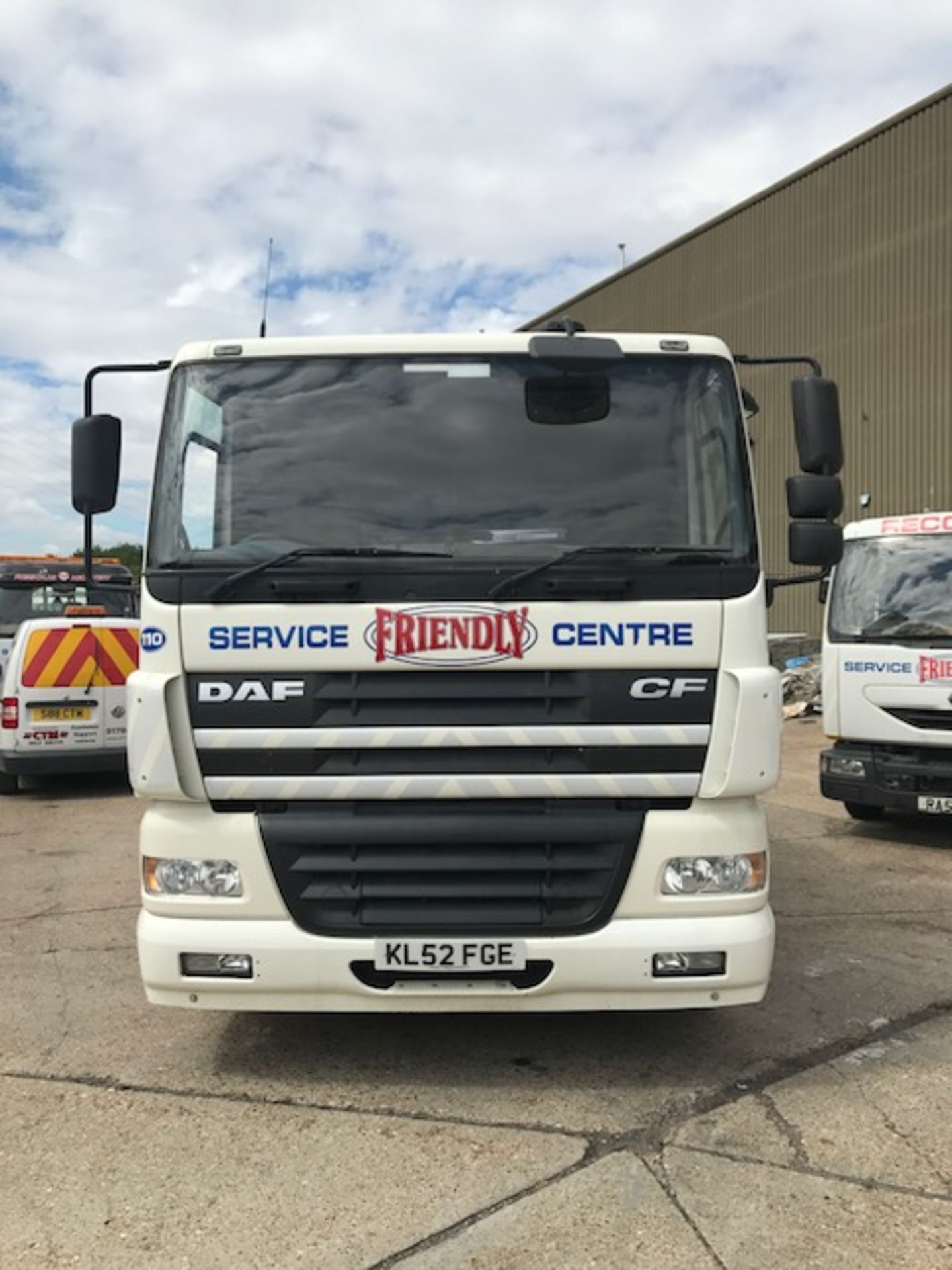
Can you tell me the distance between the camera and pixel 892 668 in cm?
798

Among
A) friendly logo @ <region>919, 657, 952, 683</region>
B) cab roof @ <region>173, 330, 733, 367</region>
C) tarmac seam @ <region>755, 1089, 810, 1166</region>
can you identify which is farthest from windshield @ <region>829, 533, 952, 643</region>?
tarmac seam @ <region>755, 1089, 810, 1166</region>

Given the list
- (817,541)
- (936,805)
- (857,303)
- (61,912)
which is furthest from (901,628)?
(857,303)

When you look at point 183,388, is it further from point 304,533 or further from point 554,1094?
point 554,1094

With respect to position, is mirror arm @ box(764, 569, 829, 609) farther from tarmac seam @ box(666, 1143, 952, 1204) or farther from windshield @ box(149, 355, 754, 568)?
tarmac seam @ box(666, 1143, 952, 1204)

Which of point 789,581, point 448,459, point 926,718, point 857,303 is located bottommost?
point 926,718

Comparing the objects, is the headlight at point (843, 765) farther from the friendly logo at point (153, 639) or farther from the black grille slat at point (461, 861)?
the friendly logo at point (153, 639)

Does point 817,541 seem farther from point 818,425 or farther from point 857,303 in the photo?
point 857,303

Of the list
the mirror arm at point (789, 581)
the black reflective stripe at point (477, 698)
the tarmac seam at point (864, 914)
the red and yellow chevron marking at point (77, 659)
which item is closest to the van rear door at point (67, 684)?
the red and yellow chevron marking at point (77, 659)

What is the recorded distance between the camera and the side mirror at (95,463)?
4.53m

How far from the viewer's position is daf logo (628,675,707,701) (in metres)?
3.84

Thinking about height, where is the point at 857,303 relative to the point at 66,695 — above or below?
above

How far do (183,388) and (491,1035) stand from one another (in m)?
2.79

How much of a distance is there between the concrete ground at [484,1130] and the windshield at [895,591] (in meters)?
2.93

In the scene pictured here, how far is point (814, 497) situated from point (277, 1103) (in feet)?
9.59
